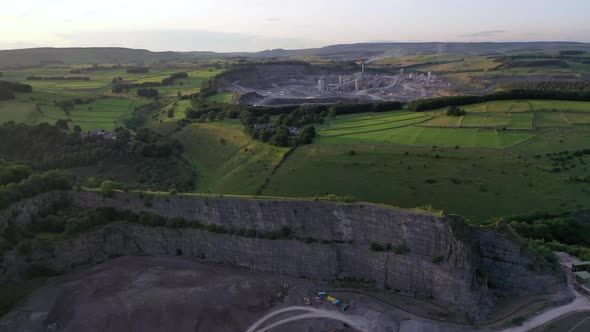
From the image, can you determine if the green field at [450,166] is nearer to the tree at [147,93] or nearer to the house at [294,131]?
the house at [294,131]

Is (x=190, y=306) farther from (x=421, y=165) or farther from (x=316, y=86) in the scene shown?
(x=316, y=86)

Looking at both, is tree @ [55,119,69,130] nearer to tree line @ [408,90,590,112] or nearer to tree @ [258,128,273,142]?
tree @ [258,128,273,142]

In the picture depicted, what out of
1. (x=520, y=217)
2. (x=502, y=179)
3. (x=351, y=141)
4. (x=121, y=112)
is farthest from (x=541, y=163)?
(x=121, y=112)

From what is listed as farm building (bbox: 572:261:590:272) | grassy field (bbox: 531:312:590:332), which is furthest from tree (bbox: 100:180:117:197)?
farm building (bbox: 572:261:590:272)

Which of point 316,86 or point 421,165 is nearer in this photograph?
point 421,165

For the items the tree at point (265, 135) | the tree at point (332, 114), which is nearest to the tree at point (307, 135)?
the tree at point (265, 135)

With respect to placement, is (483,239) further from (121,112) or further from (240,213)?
(121,112)

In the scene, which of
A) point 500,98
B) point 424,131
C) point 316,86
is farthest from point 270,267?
point 316,86
